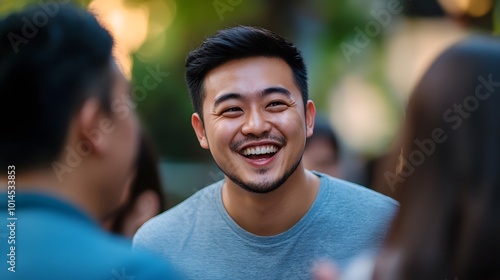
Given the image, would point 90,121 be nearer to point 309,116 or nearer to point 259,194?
point 259,194

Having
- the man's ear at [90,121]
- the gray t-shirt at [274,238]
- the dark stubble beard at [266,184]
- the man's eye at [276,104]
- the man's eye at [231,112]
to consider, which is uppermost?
the man's eye at [276,104]

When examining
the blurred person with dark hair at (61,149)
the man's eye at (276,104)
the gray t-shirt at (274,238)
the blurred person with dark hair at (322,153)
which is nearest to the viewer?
the blurred person with dark hair at (61,149)

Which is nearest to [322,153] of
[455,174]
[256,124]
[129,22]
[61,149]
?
[256,124]

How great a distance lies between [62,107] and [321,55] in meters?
4.76

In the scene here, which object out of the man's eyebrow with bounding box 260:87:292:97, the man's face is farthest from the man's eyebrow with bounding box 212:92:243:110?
the man's eyebrow with bounding box 260:87:292:97

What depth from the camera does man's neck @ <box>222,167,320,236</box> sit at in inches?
104

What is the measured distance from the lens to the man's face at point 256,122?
258 centimetres

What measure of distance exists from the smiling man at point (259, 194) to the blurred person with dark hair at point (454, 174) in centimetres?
109

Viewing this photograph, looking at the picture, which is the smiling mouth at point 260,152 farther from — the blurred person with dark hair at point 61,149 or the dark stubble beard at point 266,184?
the blurred person with dark hair at point 61,149

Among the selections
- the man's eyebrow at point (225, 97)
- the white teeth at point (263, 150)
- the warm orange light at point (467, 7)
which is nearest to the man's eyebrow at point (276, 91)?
the man's eyebrow at point (225, 97)

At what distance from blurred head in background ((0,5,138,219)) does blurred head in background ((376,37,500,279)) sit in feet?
2.25

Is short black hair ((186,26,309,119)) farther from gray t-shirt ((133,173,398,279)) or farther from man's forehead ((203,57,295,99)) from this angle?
gray t-shirt ((133,173,398,279))

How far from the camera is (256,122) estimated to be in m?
2.58

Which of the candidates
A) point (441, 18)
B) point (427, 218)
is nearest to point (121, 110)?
point (427, 218)
